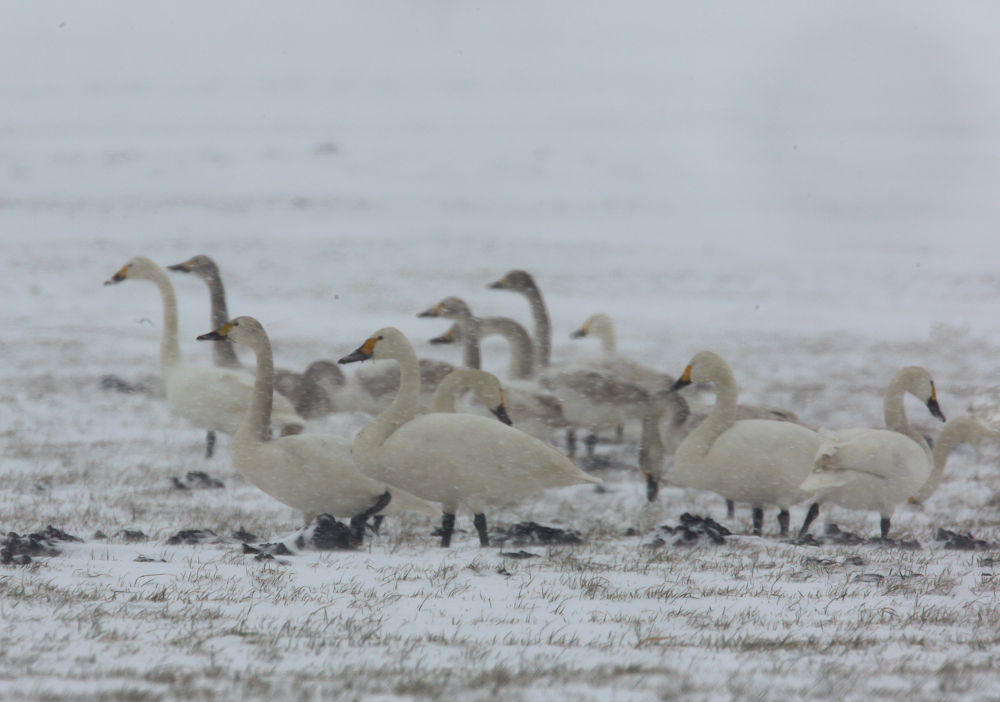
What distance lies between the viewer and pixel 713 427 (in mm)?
7637

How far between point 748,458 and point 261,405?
3.65m

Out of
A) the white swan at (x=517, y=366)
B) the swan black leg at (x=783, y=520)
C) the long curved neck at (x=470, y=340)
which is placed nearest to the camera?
the swan black leg at (x=783, y=520)

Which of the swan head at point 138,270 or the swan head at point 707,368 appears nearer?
the swan head at point 707,368

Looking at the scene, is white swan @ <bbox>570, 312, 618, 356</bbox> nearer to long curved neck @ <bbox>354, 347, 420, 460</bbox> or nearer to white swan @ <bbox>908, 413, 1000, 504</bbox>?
white swan @ <bbox>908, 413, 1000, 504</bbox>

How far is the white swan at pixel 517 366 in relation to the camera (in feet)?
31.8

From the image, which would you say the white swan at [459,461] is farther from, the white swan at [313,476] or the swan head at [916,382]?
the swan head at [916,382]

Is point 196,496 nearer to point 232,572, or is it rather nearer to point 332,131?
point 232,572

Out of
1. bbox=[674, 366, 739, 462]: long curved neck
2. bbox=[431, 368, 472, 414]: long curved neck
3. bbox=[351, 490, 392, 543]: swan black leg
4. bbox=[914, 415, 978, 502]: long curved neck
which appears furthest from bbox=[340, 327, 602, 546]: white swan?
bbox=[914, 415, 978, 502]: long curved neck

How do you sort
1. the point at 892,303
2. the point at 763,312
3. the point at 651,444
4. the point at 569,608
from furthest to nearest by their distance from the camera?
the point at 892,303 < the point at 763,312 < the point at 651,444 < the point at 569,608

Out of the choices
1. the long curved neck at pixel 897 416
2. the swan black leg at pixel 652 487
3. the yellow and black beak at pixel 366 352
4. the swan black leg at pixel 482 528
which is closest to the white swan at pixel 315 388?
the swan black leg at pixel 652 487

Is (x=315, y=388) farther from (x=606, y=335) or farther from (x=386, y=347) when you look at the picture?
(x=606, y=335)

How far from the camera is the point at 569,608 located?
4652 mm

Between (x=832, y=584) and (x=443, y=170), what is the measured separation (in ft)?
164

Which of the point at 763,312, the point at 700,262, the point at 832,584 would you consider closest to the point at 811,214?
the point at 700,262
